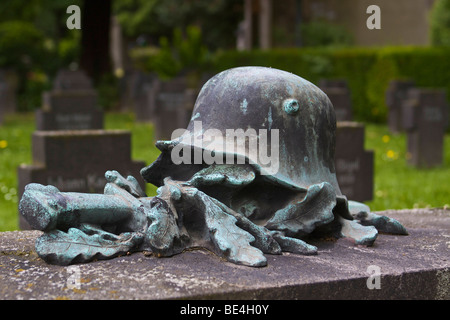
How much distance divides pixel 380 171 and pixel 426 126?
1371 millimetres

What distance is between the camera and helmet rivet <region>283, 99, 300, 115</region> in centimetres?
360

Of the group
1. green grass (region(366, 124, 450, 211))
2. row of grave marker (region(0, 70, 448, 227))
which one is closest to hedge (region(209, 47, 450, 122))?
row of grave marker (region(0, 70, 448, 227))

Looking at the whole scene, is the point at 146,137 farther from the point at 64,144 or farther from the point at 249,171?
the point at 249,171

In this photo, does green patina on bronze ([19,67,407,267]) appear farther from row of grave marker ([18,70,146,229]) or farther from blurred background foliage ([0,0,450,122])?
blurred background foliage ([0,0,450,122])

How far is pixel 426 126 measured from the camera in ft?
38.7

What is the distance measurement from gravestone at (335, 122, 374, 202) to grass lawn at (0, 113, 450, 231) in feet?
0.65

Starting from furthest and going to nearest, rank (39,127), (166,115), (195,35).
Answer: (195,35)
(166,115)
(39,127)

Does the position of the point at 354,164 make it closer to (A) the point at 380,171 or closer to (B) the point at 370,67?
(A) the point at 380,171

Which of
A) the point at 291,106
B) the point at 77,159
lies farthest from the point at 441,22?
the point at 291,106

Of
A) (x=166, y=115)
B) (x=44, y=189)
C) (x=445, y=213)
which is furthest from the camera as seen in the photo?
(x=166, y=115)

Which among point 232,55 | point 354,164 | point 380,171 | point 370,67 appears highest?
point 232,55
